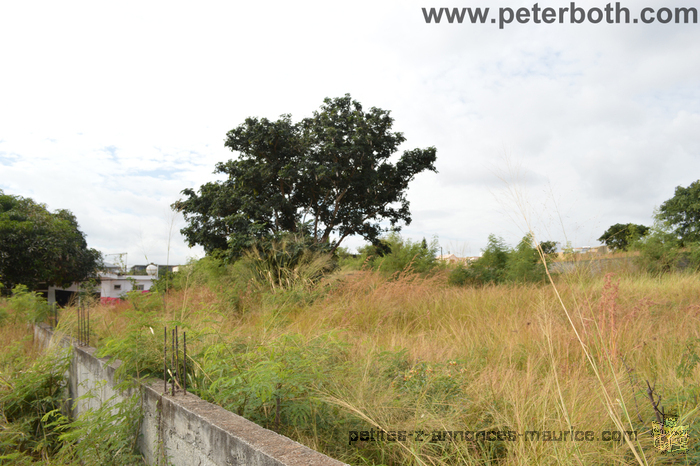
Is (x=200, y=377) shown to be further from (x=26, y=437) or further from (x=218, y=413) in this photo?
(x=26, y=437)

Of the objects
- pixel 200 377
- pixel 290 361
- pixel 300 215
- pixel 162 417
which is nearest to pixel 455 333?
pixel 290 361

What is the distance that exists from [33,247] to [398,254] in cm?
1558

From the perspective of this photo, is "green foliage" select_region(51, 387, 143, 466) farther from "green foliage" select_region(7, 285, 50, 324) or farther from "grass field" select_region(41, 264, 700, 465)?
"green foliage" select_region(7, 285, 50, 324)

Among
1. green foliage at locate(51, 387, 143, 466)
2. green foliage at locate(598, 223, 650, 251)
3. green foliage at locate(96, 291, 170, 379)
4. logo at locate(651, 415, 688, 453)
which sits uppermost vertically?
green foliage at locate(598, 223, 650, 251)

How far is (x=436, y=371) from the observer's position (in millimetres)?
2684

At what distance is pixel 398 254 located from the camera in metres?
14.2

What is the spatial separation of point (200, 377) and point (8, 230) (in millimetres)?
19143

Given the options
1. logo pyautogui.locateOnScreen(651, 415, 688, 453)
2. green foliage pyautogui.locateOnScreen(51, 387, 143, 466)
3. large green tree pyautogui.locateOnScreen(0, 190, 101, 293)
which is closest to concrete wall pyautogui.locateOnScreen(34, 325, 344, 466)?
green foliage pyautogui.locateOnScreen(51, 387, 143, 466)

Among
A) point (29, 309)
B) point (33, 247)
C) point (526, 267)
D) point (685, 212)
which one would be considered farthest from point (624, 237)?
point (33, 247)

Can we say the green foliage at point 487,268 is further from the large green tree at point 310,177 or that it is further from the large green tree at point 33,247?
the large green tree at point 33,247

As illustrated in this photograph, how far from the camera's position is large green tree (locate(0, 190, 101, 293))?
55.3ft

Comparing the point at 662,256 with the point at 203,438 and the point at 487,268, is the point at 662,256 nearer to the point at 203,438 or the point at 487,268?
the point at 487,268

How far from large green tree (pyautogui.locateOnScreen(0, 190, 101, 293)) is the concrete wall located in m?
17.6

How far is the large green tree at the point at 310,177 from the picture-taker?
13023 millimetres
